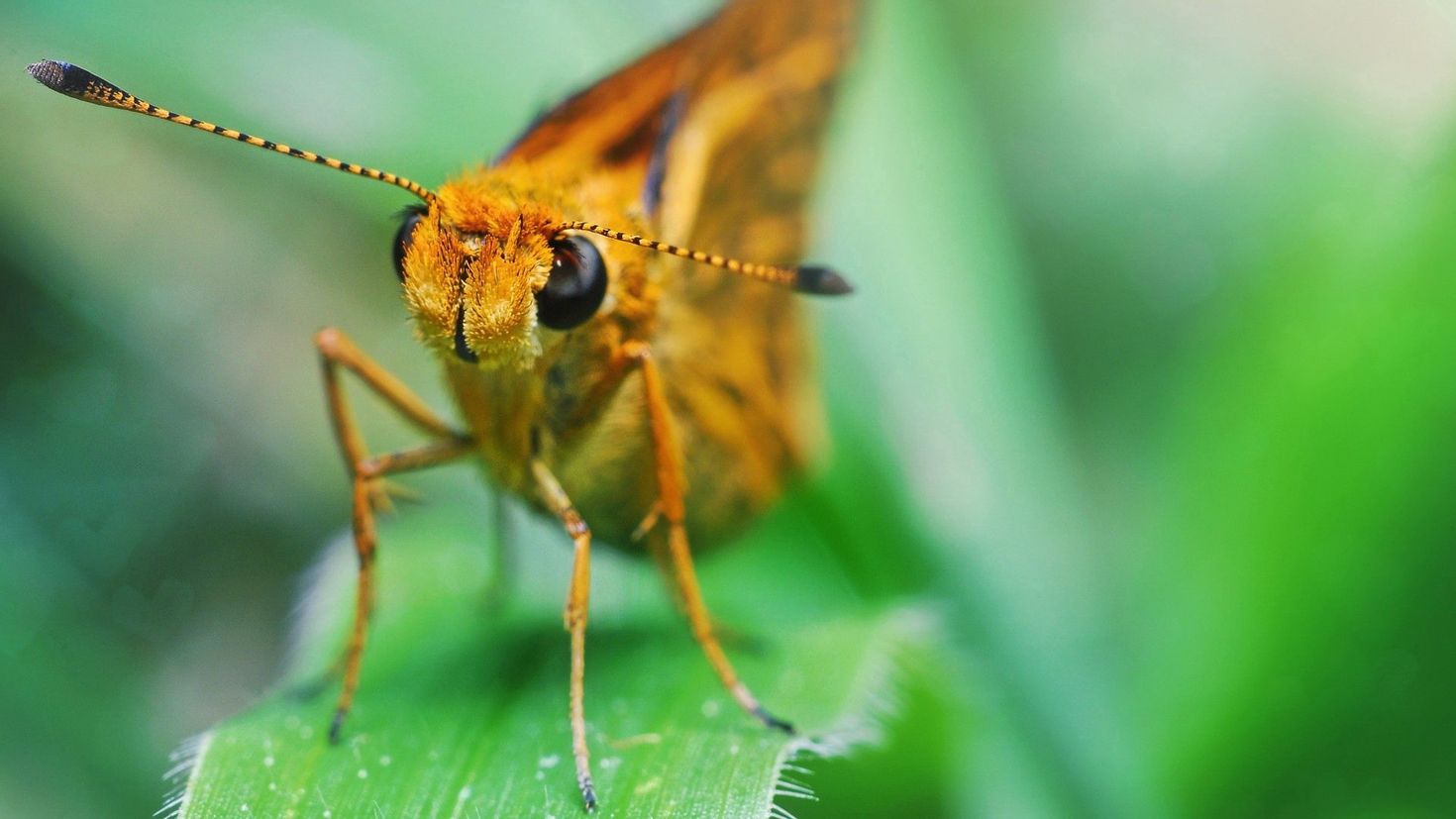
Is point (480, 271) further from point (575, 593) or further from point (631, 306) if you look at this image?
point (575, 593)

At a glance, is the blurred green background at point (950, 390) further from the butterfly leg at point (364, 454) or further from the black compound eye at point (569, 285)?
the black compound eye at point (569, 285)

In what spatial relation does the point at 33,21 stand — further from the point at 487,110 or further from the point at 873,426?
the point at 873,426

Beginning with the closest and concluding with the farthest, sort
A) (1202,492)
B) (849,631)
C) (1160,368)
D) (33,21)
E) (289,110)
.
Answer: (849,631), (33,21), (1202,492), (289,110), (1160,368)

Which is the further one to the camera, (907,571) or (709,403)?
(907,571)

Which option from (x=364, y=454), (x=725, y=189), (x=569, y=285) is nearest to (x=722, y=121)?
(x=725, y=189)

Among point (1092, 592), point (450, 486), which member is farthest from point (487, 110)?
point (1092, 592)

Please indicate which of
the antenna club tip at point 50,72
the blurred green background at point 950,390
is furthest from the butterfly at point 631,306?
the blurred green background at point 950,390

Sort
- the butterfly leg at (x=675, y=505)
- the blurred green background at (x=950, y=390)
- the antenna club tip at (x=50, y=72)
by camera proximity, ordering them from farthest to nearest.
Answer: the blurred green background at (x=950, y=390)
the butterfly leg at (x=675, y=505)
the antenna club tip at (x=50, y=72)
